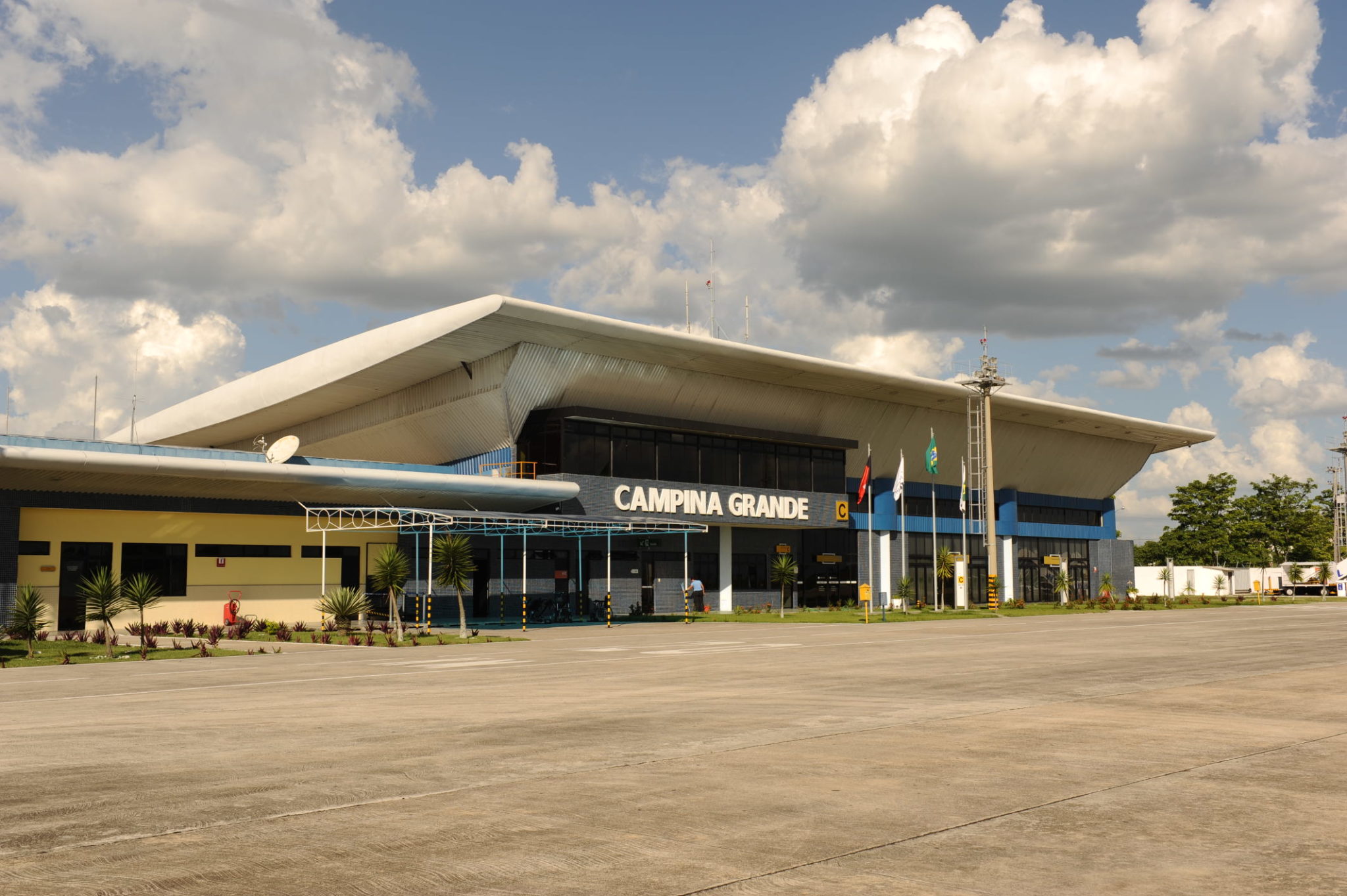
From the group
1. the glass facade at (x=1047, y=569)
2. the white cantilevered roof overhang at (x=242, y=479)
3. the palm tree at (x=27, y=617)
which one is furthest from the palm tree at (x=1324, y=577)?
the palm tree at (x=27, y=617)

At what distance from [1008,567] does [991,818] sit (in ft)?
260

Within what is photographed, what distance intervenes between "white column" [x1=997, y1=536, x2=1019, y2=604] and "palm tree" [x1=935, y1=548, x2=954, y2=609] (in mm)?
8331

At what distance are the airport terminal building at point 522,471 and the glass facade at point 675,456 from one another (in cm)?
12

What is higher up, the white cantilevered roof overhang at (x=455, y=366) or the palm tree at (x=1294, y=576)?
the white cantilevered roof overhang at (x=455, y=366)

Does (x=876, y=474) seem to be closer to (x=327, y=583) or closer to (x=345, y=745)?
(x=327, y=583)

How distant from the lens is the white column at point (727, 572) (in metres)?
62.3

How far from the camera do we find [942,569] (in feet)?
239

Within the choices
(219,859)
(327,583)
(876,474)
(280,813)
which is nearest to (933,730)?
(280,813)

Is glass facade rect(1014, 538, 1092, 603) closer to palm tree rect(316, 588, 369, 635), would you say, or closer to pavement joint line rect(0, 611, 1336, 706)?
pavement joint line rect(0, 611, 1336, 706)

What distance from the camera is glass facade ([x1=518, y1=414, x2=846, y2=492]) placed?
5334 cm

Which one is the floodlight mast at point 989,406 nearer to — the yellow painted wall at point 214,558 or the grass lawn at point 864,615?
the grass lawn at point 864,615

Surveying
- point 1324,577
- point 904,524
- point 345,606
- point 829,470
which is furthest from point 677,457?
point 1324,577

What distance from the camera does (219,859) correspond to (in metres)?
7.14

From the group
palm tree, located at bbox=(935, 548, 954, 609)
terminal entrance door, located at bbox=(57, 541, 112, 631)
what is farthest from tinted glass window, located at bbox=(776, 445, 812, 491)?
terminal entrance door, located at bbox=(57, 541, 112, 631)
